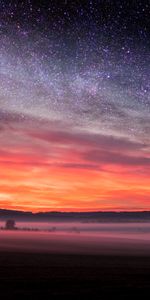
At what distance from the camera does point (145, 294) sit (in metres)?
20.9

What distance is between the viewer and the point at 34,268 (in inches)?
1172

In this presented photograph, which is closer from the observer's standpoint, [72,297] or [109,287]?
[72,297]

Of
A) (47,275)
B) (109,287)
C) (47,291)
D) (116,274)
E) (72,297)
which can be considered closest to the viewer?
(72,297)

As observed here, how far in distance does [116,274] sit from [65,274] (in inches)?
133

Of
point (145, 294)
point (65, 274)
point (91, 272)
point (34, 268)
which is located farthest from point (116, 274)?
point (145, 294)


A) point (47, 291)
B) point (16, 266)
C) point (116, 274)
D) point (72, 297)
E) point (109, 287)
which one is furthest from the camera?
point (16, 266)

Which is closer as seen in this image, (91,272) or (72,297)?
(72,297)

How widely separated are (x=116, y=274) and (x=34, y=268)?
5.46m

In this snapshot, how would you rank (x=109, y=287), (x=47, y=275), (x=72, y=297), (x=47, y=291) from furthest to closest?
(x=47, y=275)
(x=109, y=287)
(x=47, y=291)
(x=72, y=297)

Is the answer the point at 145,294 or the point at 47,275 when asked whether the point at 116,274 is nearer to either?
the point at 47,275

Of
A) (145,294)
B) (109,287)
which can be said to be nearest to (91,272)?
(109,287)

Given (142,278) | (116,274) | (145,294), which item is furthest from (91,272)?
(145,294)

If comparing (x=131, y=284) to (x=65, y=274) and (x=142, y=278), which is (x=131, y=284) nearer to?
(x=142, y=278)

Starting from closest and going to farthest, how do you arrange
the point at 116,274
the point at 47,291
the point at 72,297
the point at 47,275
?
the point at 72,297, the point at 47,291, the point at 47,275, the point at 116,274
